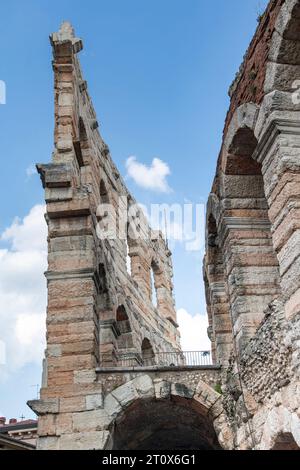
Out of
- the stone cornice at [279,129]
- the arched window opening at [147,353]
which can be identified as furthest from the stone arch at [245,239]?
the arched window opening at [147,353]

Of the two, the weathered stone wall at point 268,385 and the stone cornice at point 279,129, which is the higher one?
the stone cornice at point 279,129

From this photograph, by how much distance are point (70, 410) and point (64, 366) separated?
→ 71cm

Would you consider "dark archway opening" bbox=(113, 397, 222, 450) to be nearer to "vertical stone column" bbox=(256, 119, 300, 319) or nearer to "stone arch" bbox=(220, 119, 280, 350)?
"stone arch" bbox=(220, 119, 280, 350)

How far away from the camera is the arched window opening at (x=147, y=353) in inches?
630

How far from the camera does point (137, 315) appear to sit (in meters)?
15.6

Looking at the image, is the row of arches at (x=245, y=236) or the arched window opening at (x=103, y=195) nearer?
the row of arches at (x=245, y=236)

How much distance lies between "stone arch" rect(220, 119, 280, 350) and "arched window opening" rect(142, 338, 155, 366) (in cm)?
767

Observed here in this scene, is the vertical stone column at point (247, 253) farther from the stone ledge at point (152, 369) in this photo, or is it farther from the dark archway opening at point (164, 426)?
the dark archway opening at point (164, 426)

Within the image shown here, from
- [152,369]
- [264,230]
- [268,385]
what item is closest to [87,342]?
[152,369]

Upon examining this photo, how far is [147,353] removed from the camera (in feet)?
53.6

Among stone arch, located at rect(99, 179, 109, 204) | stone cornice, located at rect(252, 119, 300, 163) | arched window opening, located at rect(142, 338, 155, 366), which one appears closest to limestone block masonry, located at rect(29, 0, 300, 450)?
stone cornice, located at rect(252, 119, 300, 163)

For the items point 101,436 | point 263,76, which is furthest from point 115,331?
point 263,76

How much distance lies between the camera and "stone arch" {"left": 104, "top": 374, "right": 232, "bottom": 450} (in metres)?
9.48
